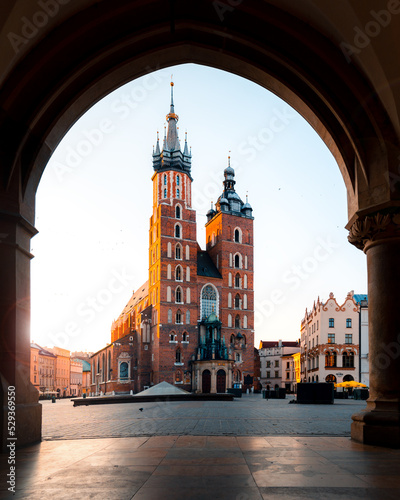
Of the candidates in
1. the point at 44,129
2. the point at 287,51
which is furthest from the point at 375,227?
the point at 44,129

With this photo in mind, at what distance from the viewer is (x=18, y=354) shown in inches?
334

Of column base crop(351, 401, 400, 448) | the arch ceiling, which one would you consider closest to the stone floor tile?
column base crop(351, 401, 400, 448)

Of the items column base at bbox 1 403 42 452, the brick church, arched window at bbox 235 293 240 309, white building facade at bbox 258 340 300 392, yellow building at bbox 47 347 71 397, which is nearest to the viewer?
column base at bbox 1 403 42 452

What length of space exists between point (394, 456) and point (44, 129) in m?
7.49

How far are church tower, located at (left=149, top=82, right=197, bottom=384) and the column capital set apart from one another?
199ft

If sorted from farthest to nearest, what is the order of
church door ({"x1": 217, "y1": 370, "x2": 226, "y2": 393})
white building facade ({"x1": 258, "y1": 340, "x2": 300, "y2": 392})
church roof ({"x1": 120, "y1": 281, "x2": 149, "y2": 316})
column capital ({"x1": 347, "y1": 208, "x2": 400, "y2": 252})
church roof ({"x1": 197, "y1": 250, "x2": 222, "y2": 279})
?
white building facade ({"x1": 258, "y1": 340, "x2": 300, "y2": 392}) → church roof ({"x1": 120, "y1": 281, "x2": 149, "y2": 316}) → church roof ({"x1": 197, "y1": 250, "x2": 222, "y2": 279}) → church door ({"x1": 217, "y1": 370, "x2": 226, "y2": 393}) → column capital ({"x1": 347, "y1": 208, "x2": 400, "y2": 252})

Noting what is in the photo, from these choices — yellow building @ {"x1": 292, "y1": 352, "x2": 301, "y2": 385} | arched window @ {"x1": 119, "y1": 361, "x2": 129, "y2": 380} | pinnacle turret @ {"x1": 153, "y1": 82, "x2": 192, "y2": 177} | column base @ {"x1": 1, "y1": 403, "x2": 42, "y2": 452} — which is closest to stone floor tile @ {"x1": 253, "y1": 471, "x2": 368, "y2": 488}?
column base @ {"x1": 1, "y1": 403, "x2": 42, "y2": 452}

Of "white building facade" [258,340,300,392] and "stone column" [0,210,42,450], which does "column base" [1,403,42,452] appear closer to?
"stone column" [0,210,42,450]

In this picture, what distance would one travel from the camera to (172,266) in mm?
70812

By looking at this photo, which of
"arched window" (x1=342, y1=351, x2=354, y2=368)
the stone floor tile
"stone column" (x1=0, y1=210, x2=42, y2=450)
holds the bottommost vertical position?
"arched window" (x1=342, y1=351, x2=354, y2=368)

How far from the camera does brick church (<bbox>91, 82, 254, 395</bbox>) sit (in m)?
68.8

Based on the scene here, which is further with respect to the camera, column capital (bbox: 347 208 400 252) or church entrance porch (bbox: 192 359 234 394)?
church entrance porch (bbox: 192 359 234 394)

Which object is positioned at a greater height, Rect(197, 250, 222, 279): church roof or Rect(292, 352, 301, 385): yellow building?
Rect(197, 250, 222, 279): church roof

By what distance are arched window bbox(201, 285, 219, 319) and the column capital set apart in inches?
2534
